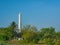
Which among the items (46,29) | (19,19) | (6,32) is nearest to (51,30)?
(46,29)

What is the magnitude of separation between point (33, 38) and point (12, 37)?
1166 cm

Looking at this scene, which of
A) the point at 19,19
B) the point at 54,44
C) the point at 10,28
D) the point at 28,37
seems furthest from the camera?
the point at 19,19

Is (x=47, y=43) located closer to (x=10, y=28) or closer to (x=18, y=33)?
(x=10, y=28)

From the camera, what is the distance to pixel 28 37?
4728cm

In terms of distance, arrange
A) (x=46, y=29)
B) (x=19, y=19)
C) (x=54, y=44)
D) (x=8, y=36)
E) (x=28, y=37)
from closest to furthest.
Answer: (x=54, y=44)
(x=28, y=37)
(x=8, y=36)
(x=46, y=29)
(x=19, y=19)

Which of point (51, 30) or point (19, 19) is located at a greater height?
point (19, 19)

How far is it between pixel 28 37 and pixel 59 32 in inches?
275

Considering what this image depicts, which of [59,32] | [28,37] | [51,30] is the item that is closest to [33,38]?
[28,37]

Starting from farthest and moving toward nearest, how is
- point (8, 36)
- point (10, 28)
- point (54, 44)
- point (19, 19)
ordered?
point (19, 19) → point (10, 28) → point (8, 36) → point (54, 44)

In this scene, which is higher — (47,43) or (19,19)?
(19,19)

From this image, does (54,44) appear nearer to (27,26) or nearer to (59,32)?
(59,32)

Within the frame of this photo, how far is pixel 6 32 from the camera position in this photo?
57.3m

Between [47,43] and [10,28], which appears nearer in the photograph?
[47,43]

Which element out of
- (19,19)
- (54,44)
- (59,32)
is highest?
Answer: (19,19)
